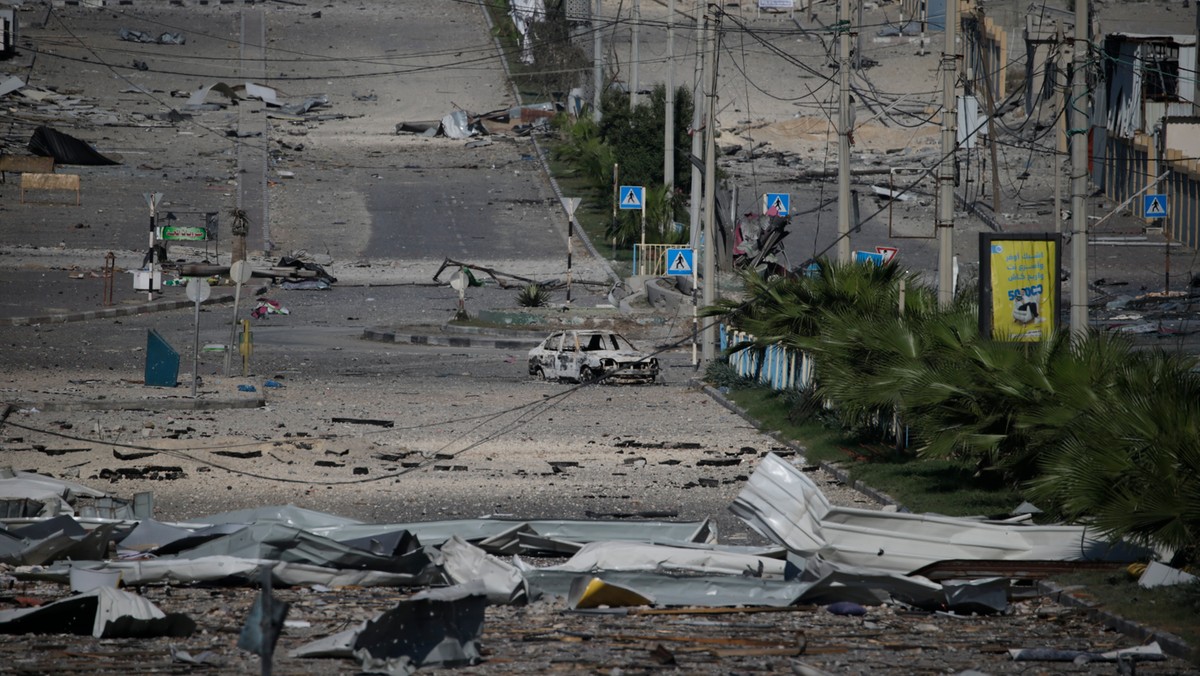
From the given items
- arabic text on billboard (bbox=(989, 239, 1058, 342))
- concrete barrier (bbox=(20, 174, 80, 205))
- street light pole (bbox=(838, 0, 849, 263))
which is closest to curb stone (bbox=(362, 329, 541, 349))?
street light pole (bbox=(838, 0, 849, 263))

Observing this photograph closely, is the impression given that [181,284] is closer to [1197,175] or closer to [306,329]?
[306,329]

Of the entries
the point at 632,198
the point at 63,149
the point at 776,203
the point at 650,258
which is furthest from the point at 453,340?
the point at 63,149

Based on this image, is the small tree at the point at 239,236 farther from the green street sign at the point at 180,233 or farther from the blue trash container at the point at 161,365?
the blue trash container at the point at 161,365

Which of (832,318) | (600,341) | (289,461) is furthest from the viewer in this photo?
(600,341)

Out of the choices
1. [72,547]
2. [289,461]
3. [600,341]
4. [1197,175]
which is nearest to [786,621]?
[72,547]

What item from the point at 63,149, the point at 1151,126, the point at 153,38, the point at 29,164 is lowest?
the point at 29,164

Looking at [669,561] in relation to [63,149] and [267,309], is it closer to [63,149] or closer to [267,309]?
[267,309]
